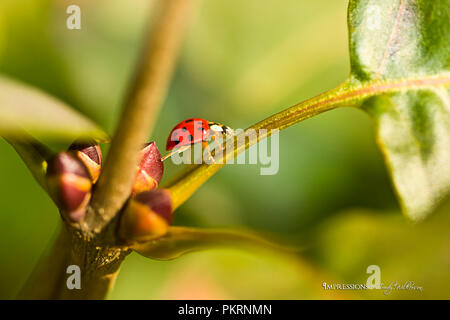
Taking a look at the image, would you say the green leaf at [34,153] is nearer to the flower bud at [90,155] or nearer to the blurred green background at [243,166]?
the flower bud at [90,155]

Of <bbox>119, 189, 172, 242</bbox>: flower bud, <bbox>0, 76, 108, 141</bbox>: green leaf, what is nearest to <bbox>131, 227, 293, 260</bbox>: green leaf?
<bbox>119, 189, 172, 242</bbox>: flower bud

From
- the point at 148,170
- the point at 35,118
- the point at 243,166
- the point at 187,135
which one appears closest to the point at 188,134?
the point at 187,135

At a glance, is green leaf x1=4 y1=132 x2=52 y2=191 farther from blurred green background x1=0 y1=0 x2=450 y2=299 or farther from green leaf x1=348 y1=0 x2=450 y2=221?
green leaf x1=348 y1=0 x2=450 y2=221

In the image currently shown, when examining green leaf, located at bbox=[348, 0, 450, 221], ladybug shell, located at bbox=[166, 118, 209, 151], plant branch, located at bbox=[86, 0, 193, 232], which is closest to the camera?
plant branch, located at bbox=[86, 0, 193, 232]

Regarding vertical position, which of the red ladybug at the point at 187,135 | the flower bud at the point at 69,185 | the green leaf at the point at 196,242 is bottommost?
the green leaf at the point at 196,242

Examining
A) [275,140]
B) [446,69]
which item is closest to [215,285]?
[275,140]

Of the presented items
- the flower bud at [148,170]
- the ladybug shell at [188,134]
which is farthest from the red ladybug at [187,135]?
the flower bud at [148,170]
